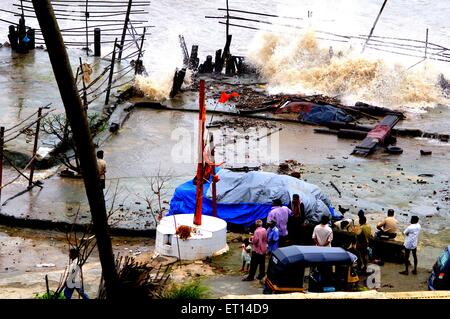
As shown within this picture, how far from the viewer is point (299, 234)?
15.1 metres

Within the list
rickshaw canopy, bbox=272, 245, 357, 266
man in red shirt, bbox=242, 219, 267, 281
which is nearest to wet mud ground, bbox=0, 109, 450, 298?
man in red shirt, bbox=242, 219, 267, 281

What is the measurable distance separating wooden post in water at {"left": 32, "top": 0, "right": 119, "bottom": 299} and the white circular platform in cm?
657

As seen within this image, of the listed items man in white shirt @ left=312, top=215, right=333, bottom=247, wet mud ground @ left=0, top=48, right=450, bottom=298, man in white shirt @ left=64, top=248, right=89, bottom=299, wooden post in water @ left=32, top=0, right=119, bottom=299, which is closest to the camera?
wooden post in water @ left=32, top=0, right=119, bottom=299

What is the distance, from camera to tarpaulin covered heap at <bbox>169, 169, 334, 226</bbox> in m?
15.8

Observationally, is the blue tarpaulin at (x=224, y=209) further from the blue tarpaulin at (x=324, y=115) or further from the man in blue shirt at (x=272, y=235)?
the blue tarpaulin at (x=324, y=115)

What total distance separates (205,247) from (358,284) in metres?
2.93

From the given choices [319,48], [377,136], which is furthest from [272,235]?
[319,48]

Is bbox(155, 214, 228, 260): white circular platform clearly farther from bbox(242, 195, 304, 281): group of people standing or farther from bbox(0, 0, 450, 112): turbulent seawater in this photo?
bbox(0, 0, 450, 112): turbulent seawater

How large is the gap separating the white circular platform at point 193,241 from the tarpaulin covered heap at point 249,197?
1100 mm

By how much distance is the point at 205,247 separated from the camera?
1465cm

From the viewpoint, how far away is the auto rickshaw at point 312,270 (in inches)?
454
